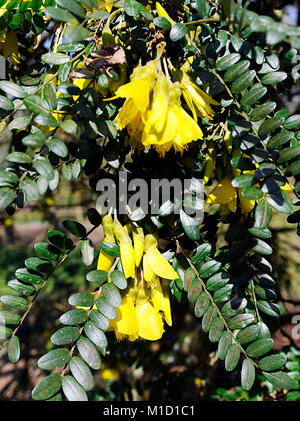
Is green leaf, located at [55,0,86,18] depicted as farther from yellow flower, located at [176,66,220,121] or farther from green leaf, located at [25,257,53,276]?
green leaf, located at [25,257,53,276]

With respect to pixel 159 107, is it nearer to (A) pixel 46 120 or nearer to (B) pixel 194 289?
(A) pixel 46 120

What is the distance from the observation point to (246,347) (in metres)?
0.71

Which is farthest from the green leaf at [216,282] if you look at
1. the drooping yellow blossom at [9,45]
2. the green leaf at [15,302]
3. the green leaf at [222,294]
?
the drooping yellow blossom at [9,45]

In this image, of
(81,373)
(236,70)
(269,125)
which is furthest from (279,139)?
(81,373)

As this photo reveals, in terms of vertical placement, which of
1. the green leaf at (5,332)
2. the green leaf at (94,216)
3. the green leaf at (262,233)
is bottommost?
the green leaf at (5,332)

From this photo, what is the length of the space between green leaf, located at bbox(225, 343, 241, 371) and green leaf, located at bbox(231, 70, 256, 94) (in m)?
0.41

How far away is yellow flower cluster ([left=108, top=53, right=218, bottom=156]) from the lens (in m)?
0.61

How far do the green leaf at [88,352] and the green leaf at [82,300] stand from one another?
0.17ft

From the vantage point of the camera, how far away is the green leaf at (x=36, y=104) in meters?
0.61

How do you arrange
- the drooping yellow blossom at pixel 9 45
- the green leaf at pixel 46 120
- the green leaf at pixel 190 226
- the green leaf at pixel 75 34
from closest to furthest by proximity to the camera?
the green leaf at pixel 75 34 < the green leaf at pixel 46 120 < the green leaf at pixel 190 226 < the drooping yellow blossom at pixel 9 45

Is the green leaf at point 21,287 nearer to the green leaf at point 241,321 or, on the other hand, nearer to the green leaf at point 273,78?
the green leaf at point 241,321

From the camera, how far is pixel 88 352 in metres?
0.60

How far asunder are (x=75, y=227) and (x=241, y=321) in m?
0.32
